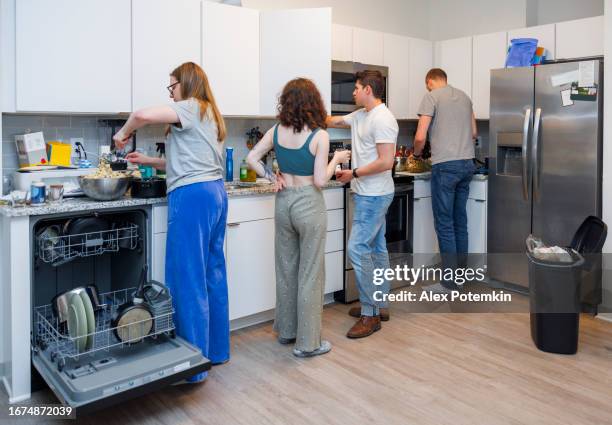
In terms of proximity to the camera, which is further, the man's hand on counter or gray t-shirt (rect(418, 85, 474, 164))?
gray t-shirt (rect(418, 85, 474, 164))

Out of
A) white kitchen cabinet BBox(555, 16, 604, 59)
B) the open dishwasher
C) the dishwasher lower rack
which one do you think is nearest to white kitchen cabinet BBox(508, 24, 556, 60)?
white kitchen cabinet BBox(555, 16, 604, 59)

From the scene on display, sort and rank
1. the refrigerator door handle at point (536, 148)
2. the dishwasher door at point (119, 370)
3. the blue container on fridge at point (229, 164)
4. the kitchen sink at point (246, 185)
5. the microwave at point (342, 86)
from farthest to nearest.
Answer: the microwave at point (342, 86) < the refrigerator door handle at point (536, 148) < the blue container on fridge at point (229, 164) < the kitchen sink at point (246, 185) < the dishwasher door at point (119, 370)

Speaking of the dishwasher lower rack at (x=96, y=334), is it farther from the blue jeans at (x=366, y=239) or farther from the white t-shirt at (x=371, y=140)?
the white t-shirt at (x=371, y=140)

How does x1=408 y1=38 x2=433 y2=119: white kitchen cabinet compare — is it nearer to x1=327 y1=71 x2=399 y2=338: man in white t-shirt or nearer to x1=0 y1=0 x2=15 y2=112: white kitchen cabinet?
x1=327 y1=71 x2=399 y2=338: man in white t-shirt

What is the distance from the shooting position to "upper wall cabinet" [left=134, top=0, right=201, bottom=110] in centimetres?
314

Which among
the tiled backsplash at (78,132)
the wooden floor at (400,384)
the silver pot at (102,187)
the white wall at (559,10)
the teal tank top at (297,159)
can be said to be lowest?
the wooden floor at (400,384)

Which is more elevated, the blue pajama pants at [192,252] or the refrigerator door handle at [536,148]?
the refrigerator door handle at [536,148]

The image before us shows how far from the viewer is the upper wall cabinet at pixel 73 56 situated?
2771 millimetres

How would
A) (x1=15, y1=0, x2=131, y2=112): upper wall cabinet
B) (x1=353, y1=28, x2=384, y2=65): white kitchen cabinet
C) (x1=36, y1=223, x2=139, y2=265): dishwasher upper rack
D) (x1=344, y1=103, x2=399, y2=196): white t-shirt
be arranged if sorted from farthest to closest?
(x1=353, y1=28, x2=384, y2=65): white kitchen cabinet
(x1=344, y1=103, x2=399, y2=196): white t-shirt
(x1=15, y1=0, x2=131, y2=112): upper wall cabinet
(x1=36, y1=223, x2=139, y2=265): dishwasher upper rack

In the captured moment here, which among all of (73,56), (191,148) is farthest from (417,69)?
(73,56)

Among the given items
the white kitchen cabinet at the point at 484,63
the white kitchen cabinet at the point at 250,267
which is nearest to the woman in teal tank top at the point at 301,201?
the white kitchen cabinet at the point at 250,267

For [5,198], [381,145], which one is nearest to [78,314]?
[5,198]

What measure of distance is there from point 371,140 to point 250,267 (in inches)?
41.6

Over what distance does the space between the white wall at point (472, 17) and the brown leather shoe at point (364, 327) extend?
3096 mm
